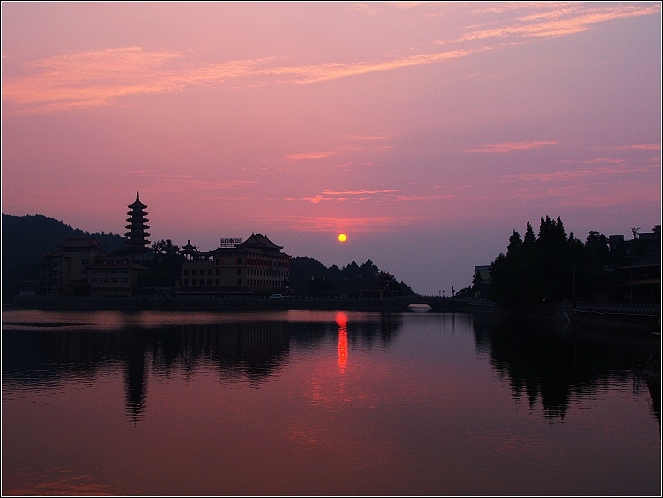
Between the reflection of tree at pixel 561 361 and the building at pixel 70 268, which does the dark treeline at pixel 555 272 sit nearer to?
the reflection of tree at pixel 561 361

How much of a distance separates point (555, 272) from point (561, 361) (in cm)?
5663

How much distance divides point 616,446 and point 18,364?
130 feet

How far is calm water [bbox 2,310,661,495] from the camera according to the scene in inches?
877

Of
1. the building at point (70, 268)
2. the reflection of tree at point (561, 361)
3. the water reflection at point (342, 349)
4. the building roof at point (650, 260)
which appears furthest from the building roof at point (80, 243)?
the building roof at point (650, 260)

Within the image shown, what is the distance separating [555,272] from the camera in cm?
10450

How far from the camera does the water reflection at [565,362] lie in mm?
37094

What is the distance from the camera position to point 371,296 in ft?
610

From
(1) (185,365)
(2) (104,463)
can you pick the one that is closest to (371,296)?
(1) (185,365)

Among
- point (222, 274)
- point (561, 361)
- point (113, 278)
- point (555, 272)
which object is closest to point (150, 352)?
point (561, 361)

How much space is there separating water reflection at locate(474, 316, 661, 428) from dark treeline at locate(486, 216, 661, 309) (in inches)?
925

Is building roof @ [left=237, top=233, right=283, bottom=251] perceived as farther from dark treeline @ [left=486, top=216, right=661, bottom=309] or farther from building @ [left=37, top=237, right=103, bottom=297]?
dark treeline @ [left=486, top=216, right=661, bottom=309]

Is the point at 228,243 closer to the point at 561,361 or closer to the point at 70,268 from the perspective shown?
the point at 70,268

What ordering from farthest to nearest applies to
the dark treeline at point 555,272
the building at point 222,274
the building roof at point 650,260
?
the building at point 222,274, the dark treeline at point 555,272, the building roof at point 650,260

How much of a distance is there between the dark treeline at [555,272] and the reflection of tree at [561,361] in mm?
24225
